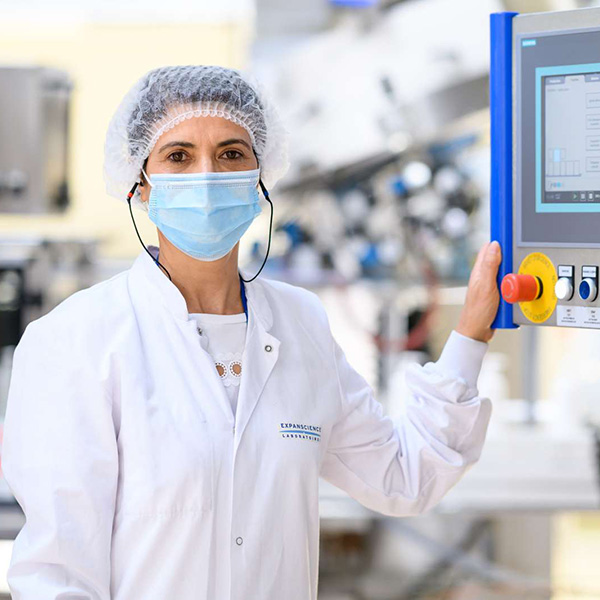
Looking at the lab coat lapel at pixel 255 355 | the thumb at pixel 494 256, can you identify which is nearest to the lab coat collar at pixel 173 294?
the lab coat lapel at pixel 255 355

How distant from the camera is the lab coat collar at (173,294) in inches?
48.7

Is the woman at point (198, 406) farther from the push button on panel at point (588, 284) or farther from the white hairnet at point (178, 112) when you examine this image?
the push button on panel at point (588, 284)

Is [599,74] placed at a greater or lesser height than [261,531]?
greater

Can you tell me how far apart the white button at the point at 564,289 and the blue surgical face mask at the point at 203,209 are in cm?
41

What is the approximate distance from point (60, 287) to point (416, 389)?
178cm

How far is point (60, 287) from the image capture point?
2.94m

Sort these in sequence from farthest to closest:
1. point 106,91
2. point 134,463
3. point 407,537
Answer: point 106,91, point 407,537, point 134,463

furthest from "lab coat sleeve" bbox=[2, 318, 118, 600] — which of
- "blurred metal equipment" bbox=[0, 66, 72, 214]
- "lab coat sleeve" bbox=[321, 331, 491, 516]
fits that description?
"blurred metal equipment" bbox=[0, 66, 72, 214]

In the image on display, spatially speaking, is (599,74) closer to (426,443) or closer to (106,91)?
(426,443)

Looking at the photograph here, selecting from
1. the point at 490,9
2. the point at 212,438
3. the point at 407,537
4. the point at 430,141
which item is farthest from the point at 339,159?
the point at 212,438

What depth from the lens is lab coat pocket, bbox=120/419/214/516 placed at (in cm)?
113

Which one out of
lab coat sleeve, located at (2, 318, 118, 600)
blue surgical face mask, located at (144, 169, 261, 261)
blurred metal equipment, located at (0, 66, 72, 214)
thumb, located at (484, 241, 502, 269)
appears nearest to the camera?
lab coat sleeve, located at (2, 318, 118, 600)

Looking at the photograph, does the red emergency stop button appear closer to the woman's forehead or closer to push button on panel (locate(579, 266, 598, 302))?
push button on panel (locate(579, 266, 598, 302))

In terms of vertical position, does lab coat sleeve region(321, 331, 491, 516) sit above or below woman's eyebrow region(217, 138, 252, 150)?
below
